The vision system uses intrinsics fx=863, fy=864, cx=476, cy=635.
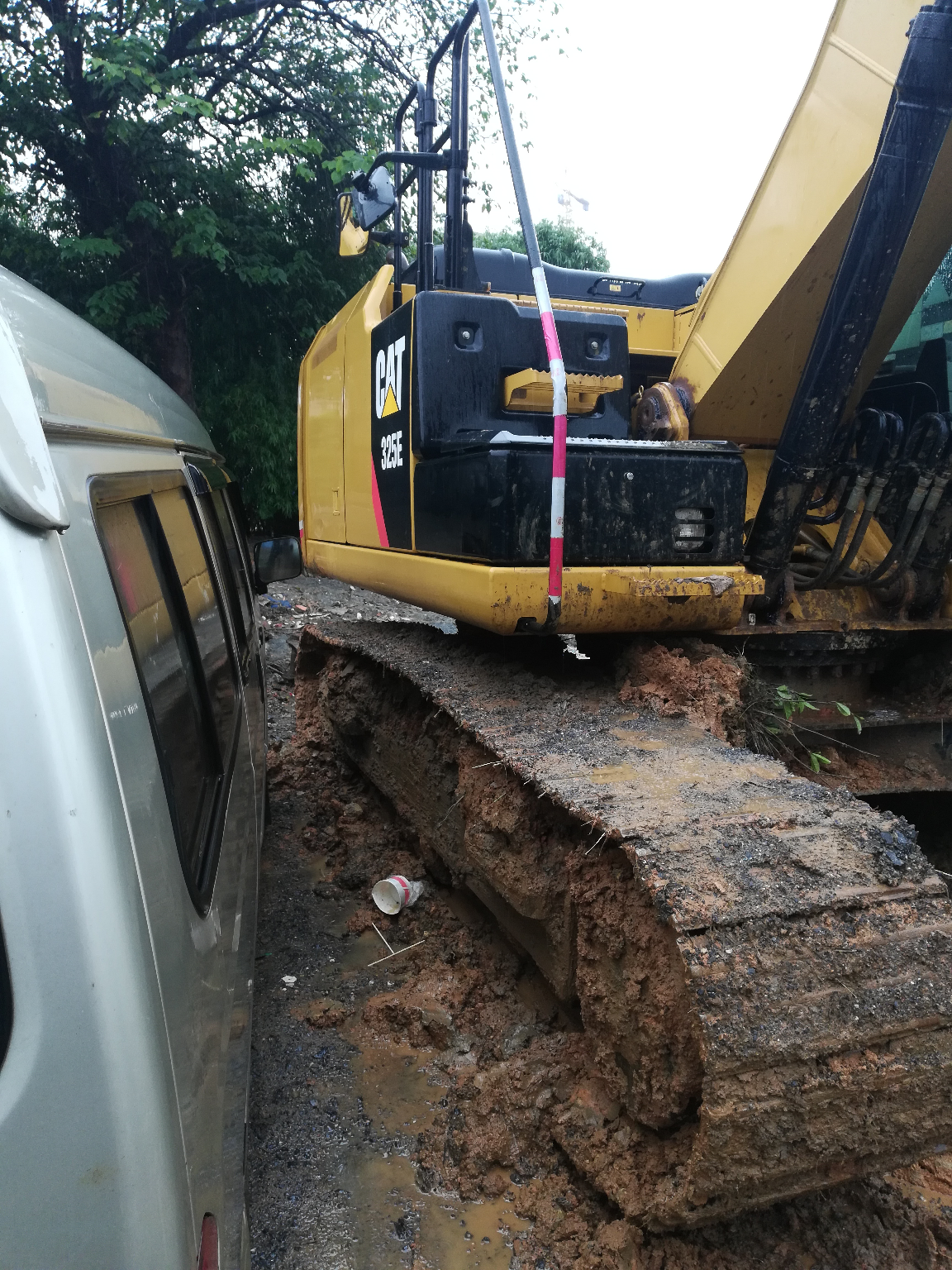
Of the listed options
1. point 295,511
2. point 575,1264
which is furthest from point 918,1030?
point 295,511

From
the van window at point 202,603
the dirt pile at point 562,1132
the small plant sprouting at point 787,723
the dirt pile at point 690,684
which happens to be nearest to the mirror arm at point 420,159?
the van window at point 202,603

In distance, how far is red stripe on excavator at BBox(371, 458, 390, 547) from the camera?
12.4 ft

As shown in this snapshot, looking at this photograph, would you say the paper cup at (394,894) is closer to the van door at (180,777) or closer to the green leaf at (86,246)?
the van door at (180,777)

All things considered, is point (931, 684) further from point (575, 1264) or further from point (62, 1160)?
point (62, 1160)

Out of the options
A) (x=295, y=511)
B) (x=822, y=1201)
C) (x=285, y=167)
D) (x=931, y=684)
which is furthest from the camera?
(x=295, y=511)

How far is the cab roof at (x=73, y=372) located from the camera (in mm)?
1160

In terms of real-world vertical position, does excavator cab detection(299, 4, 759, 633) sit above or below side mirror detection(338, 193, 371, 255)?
below

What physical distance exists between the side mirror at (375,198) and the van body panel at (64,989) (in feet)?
10.6

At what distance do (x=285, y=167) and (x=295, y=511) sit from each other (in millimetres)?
4147

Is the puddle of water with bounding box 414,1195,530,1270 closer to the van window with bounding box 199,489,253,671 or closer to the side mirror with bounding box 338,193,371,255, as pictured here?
the van window with bounding box 199,489,253,671

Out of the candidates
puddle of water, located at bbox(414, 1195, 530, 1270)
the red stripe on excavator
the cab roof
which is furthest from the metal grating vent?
puddle of water, located at bbox(414, 1195, 530, 1270)

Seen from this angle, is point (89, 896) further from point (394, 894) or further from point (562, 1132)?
point (394, 894)

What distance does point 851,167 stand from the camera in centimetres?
286

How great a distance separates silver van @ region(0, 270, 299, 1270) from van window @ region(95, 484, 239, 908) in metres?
0.01
